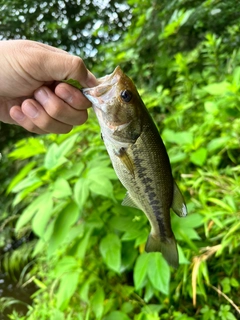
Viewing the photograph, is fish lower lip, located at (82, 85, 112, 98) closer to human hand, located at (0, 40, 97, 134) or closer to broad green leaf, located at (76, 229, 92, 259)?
human hand, located at (0, 40, 97, 134)

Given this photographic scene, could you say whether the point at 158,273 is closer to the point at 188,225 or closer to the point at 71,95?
the point at 188,225

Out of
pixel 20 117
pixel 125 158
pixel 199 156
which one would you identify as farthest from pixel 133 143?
pixel 199 156

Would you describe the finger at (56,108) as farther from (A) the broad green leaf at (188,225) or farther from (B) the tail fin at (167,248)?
(A) the broad green leaf at (188,225)

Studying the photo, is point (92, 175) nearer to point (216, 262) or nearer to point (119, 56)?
point (216, 262)

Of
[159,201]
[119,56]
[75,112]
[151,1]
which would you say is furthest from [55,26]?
[159,201]

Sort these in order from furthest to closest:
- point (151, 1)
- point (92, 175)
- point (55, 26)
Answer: point (55, 26) < point (151, 1) < point (92, 175)

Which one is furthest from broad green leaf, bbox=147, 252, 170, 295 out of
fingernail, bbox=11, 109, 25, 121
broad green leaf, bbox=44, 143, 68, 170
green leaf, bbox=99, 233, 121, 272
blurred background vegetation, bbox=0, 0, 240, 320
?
fingernail, bbox=11, 109, 25, 121
